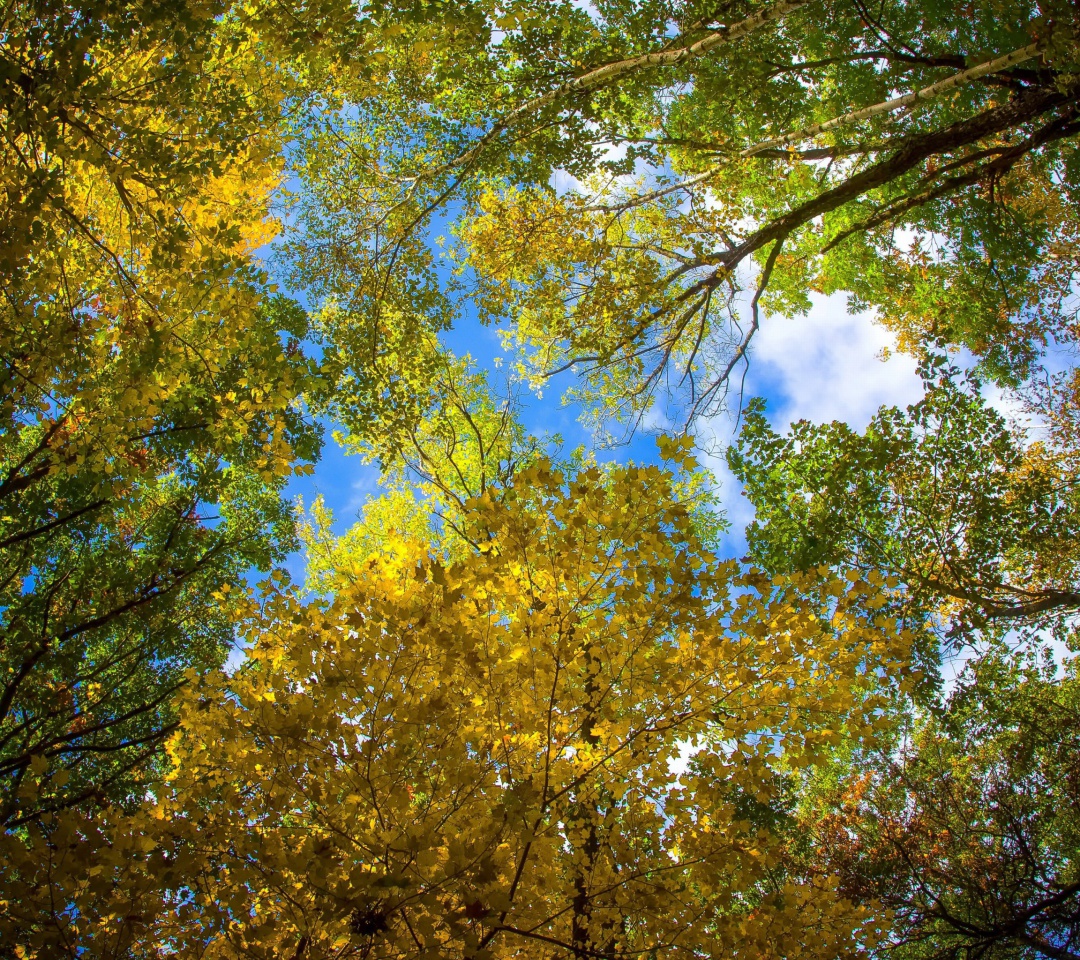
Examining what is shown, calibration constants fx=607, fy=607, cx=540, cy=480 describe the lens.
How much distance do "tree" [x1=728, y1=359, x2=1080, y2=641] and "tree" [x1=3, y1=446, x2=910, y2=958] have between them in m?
3.74

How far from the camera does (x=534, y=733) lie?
3.05 meters

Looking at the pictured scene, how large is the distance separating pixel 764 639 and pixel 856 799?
10026 millimetres

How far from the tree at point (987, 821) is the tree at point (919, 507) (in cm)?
84

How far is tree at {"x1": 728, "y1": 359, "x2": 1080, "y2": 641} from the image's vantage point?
21.5ft

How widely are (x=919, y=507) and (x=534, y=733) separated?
5.76 m

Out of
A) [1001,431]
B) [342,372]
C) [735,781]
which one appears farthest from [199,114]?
[1001,431]

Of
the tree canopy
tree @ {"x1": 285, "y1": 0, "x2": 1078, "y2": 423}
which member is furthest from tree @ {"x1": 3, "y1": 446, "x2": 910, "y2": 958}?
tree @ {"x1": 285, "y1": 0, "x2": 1078, "y2": 423}

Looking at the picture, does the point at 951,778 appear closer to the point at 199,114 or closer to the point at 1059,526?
the point at 1059,526

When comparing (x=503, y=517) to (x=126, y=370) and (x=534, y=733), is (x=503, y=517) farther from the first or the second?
(x=126, y=370)

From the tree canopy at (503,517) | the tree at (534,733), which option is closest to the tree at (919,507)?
the tree canopy at (503,517)

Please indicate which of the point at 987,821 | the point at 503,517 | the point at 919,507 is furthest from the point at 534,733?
the point at 987,821

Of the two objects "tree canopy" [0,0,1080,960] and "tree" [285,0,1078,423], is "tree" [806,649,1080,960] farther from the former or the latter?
"tree" [285,0,1078,423]

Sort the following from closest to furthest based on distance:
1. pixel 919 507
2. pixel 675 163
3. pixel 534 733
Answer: pixel 534 733 → pixel 919 507 → pixel 675 163

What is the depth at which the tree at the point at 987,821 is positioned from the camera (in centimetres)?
600
